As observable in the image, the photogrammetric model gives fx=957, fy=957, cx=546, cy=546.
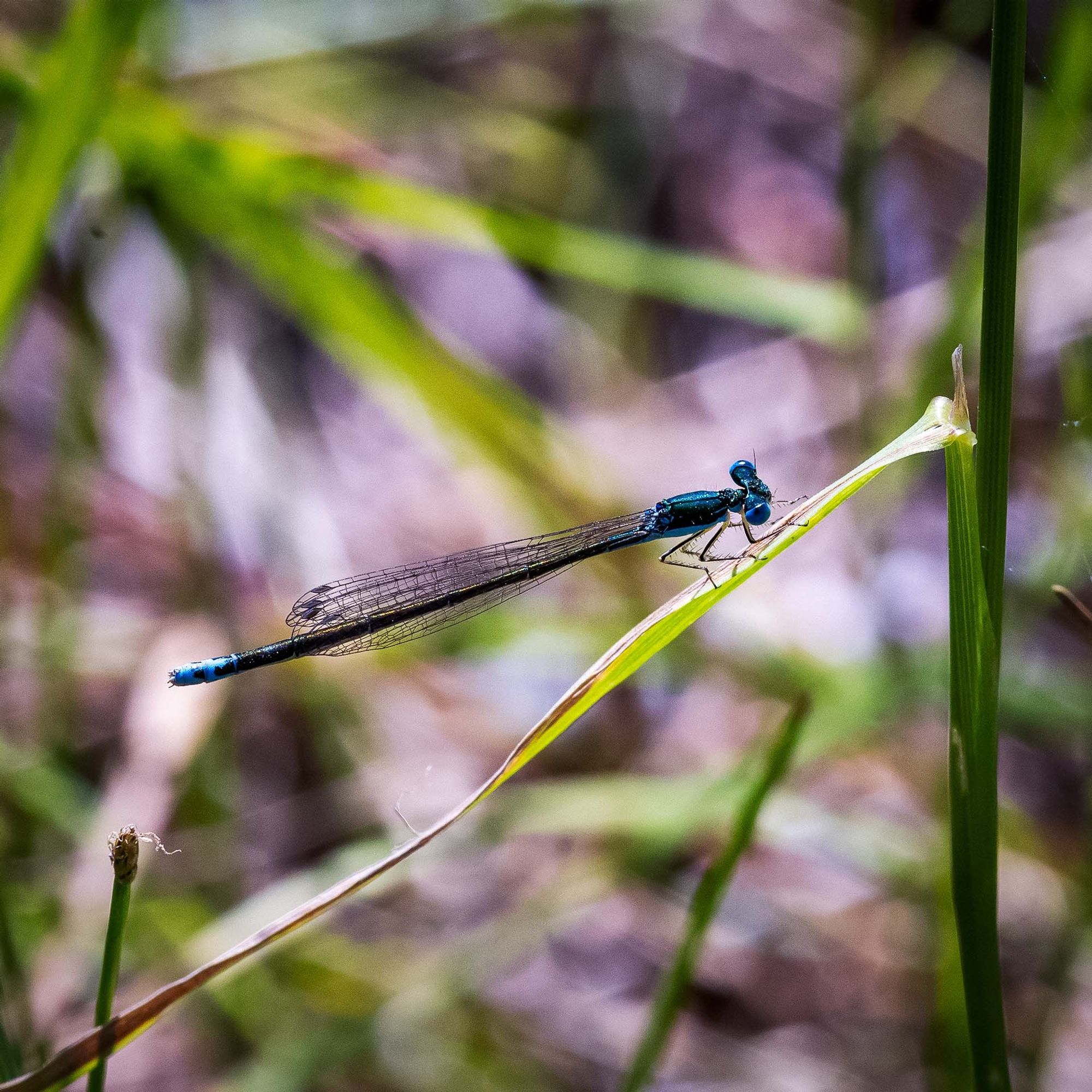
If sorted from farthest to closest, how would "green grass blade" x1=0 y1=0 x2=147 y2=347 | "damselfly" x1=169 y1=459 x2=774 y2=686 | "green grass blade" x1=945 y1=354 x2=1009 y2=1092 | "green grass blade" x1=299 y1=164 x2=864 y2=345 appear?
"green grass blade" x1=299 y1=164 x2=864 y2=345 < "damselfly" x1=169 y1=459 x2=774 y2=686 < "green grass blade" x1=0 y1=0 x2=147 y2=347 < "green grass blade" x1=945 y1=354 x2=1009 y2=1092

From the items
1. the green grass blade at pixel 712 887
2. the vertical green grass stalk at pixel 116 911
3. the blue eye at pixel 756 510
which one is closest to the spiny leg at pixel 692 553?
the blue eye at pixel 756 510

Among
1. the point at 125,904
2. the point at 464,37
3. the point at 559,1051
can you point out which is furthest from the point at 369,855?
the point at 464,37

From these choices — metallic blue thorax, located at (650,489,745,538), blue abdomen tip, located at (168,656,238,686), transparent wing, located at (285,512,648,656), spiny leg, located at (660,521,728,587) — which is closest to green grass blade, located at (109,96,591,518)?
transparent wing, located at (285,512,648,656)

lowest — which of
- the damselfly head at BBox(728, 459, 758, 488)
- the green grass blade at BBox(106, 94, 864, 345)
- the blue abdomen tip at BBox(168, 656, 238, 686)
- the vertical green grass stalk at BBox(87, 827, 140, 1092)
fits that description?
the vertical green grass stalk at BBox(87, 827, 140, 1092)

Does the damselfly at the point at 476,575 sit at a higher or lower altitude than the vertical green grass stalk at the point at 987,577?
higher

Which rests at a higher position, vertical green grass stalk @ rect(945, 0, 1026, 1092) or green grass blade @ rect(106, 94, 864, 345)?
green grass blade @ rect(106, 94, 864, 345)

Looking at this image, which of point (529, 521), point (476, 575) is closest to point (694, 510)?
point (476, 575)

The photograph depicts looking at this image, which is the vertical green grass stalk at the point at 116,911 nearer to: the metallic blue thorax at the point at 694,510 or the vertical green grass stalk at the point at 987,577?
the vertical green grass stalk at the point at 987,577

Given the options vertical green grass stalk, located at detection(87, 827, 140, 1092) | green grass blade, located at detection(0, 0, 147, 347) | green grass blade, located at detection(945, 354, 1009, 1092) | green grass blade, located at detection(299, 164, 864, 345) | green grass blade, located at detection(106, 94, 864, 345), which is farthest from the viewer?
green grass blade, located at detection(299, 164, 864, 345)

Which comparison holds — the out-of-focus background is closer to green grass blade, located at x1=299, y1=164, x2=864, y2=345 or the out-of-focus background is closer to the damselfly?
green grass blade, located at x1=299, y1=164, x2=864, y2=345
